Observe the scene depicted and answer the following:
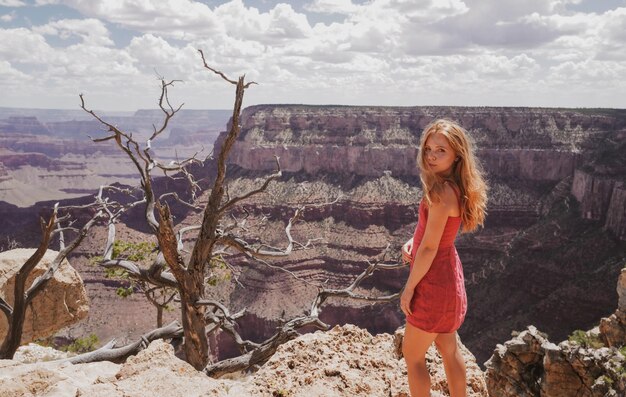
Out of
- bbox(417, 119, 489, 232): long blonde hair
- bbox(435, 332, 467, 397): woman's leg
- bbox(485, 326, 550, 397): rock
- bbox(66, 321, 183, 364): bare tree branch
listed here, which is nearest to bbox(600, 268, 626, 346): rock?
bbox(485, 326, 550, 397): rock

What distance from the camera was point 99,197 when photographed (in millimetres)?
10742

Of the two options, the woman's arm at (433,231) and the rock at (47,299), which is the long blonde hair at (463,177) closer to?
the woman's arm at (433,231)

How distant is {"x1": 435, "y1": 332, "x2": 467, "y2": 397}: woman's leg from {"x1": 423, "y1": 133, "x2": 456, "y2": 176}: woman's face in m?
1.49

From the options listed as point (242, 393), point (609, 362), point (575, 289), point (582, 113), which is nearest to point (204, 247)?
point (242, 393)

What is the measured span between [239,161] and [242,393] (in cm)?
7869

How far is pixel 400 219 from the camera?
213 ft

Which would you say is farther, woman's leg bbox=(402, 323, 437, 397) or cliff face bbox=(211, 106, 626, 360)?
cliff face bbox=(211, 106, 626, 360)

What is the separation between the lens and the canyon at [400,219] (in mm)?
43750

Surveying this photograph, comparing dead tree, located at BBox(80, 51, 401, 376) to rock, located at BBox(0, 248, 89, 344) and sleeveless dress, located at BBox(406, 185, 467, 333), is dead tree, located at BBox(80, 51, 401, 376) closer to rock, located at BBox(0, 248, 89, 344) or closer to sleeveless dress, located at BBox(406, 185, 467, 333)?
sleeveless dress, located at BBox(406, 185, 467, 333)

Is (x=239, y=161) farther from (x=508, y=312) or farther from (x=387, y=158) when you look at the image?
(x=508, y=312)

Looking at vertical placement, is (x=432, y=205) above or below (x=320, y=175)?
above

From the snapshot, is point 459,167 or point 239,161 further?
point 239,161

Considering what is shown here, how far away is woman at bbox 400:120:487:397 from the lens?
445cm

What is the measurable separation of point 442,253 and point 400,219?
61.2m
